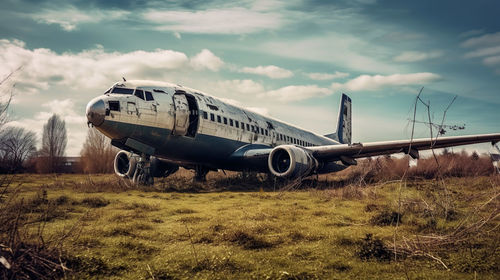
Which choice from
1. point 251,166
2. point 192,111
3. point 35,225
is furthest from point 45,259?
point 251,166

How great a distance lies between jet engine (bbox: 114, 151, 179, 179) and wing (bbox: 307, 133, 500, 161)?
682 cm

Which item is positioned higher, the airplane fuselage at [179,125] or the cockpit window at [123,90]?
the cockpit window at [123,90]

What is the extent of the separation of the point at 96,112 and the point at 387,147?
10881 mm

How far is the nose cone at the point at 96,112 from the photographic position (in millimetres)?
9164

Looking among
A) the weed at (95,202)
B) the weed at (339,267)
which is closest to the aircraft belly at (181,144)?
the weed at (95,202)

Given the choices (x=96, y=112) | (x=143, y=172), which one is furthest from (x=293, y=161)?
(x=96, y=112)

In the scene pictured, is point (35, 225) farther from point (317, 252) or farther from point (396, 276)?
point (396, 276)

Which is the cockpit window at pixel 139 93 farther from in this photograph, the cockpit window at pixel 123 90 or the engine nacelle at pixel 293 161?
the engine nacelle at pixel 293 161

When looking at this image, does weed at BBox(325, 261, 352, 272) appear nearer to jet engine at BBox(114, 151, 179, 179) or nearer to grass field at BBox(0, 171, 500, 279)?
grass field at BBox(0, 171, 500, 279)

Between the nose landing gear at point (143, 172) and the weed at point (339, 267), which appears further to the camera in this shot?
the nose landing gear at point (143, 172)

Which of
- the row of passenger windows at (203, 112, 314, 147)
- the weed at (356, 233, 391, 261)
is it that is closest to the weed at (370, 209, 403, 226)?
the weed at (356, 233, 391, 261)

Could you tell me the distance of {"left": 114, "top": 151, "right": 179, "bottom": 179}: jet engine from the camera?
41.9ft

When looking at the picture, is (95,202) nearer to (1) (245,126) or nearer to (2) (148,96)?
(2) (148,96)

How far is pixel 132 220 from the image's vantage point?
5.18 meters
